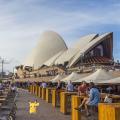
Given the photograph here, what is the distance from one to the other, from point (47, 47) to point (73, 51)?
26.5 m

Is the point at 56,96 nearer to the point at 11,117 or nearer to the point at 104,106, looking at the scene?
the point at 11,117

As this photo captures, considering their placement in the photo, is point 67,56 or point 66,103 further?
point 67,56

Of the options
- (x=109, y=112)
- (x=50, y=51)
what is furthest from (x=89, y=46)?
(x=109, y=112)

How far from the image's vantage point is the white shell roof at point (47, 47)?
14262 cm

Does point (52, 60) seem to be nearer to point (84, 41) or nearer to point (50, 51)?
point (50, 51)

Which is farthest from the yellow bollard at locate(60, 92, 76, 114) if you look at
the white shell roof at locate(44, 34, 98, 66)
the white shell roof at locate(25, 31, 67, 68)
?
the white shell roof at locate(25, 31, 67, 68)

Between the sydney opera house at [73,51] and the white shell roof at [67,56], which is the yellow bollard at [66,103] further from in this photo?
the white shell roof at [67,56]

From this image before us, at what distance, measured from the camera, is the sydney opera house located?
109250mm

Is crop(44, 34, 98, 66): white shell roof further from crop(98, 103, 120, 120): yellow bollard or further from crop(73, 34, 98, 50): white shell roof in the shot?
crop(98, 103, 120, 120): yellow bollard

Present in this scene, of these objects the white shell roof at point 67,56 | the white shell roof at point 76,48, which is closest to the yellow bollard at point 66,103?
the white shell roof at point 76,48

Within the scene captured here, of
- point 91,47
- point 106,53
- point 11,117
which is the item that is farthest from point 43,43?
point 11,117

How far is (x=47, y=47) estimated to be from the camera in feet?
470

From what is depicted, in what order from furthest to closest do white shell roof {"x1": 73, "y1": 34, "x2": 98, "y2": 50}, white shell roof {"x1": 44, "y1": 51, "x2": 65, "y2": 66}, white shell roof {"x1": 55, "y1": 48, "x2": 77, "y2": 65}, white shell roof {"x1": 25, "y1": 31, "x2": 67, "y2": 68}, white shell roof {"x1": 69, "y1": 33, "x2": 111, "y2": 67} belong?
white shell roof {"x1": 25, "y1": 31, "x2": 67, "y2": 68}, white shell roof {"x1": 44, "y1": 51, "x2": 65, "y2": 66}, white shell roof {"x1": 55, "y1": 48, "x2": 77, "y2": 65}, white shell roof {"x1": 73, "y1": 34, "x2": 98, "y2": 50}, white shell roof {"x1": 69, "y1": 33, "x2": 111, "y2": 67}

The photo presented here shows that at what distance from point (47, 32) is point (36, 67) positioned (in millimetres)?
12381
